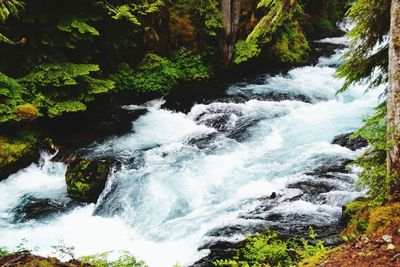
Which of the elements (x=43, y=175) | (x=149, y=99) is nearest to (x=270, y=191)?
(x=43, y=175)

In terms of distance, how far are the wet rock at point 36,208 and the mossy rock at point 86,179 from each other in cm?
41

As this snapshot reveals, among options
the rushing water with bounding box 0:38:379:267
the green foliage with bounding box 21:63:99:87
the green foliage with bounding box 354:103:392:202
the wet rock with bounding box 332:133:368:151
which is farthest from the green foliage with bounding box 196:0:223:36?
the green foliage with bounding box 354:103:392:202

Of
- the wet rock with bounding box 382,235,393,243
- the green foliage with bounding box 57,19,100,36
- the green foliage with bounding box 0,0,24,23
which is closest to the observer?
the wet rock with bounding box 382,235,393,243

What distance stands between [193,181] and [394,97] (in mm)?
6539

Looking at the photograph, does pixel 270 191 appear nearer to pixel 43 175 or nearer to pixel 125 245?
pixel 125 245

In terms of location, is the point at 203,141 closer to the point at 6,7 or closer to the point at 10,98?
the point at 10,98

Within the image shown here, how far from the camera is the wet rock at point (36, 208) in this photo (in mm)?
9602

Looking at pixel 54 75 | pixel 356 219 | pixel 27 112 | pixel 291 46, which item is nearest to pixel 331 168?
pixel 356 219

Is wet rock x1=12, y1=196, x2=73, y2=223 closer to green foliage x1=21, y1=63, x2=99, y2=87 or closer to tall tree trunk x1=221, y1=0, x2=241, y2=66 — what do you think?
green foliage x1=21, y1=63, x2=99, y2=87

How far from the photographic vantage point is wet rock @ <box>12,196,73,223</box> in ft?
31.5

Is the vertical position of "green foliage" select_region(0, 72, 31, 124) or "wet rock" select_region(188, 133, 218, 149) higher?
"green foliage" select_region(0, 72, 31, 124)

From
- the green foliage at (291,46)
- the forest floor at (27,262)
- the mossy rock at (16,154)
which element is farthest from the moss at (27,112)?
the green foliage at (291,46)

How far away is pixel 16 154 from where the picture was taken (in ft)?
37.1

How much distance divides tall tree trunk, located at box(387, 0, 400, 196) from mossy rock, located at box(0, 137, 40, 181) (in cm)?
999
